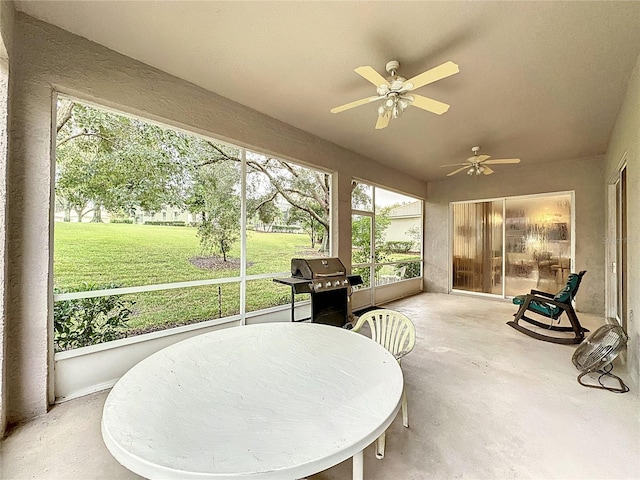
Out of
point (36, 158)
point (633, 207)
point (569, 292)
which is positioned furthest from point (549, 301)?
point (36, 158)

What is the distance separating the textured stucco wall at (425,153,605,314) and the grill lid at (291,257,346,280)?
422 cm

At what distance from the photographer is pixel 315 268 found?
11.2 ft

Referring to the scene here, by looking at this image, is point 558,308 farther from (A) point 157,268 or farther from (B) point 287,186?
(A) point 157,268

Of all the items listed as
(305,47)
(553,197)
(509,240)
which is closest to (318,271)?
(305,47)

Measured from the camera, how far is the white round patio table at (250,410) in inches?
32.8

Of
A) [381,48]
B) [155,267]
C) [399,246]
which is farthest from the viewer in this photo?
[399,246]

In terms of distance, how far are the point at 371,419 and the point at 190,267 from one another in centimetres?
272

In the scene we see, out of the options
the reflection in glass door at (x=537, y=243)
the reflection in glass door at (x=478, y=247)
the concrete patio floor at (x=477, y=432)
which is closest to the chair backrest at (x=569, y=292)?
the concrete patio floor at (x=477, y=432)

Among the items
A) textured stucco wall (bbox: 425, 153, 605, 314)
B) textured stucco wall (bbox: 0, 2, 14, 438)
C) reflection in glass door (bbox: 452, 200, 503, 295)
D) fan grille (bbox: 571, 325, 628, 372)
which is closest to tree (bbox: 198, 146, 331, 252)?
textured stucco wall (bbox: 0, 2, 14, 438)

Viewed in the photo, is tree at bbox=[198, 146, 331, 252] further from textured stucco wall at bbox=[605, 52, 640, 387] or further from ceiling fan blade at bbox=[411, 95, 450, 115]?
textured stucco wall at bbox=[605, 52, 640, 387]

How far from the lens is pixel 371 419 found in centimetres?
100

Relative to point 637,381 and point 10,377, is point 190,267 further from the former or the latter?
point 637,381

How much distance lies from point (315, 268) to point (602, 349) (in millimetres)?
2888

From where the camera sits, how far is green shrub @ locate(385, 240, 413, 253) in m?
6.08
